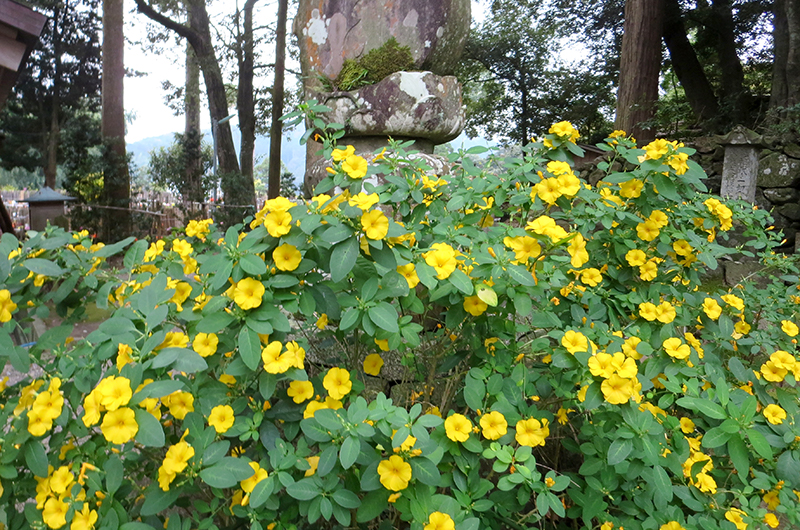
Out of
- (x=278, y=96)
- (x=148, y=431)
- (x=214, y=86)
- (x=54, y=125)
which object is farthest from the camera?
(x=54, y=125)

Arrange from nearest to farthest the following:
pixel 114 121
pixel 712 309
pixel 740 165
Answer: pixel 712 309 < pixel 740 165 < pixel 114 121

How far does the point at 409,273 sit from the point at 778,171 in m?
7.33

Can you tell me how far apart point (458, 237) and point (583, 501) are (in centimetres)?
67

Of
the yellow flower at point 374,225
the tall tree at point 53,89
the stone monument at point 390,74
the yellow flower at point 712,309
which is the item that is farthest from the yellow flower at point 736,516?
the tall tree at point 53,89

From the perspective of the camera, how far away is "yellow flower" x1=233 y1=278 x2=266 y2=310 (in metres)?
0.92

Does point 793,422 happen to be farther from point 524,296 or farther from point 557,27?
point 557,27

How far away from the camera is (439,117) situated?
7.86 feet

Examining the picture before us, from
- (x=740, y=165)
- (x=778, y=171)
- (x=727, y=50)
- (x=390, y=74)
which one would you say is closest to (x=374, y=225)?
(x=390, y=74)

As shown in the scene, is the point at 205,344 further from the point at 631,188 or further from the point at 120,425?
the point at 631,188

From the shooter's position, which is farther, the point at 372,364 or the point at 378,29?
the point at 378,29

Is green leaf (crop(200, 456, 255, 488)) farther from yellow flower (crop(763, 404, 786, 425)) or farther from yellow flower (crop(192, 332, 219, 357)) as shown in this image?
yellow flower (crop(763, 404, 786, 425))

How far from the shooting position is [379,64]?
2381mm

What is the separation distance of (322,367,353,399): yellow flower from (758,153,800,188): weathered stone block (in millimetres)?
7459

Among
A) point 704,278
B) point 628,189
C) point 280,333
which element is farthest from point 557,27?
point 280,333
